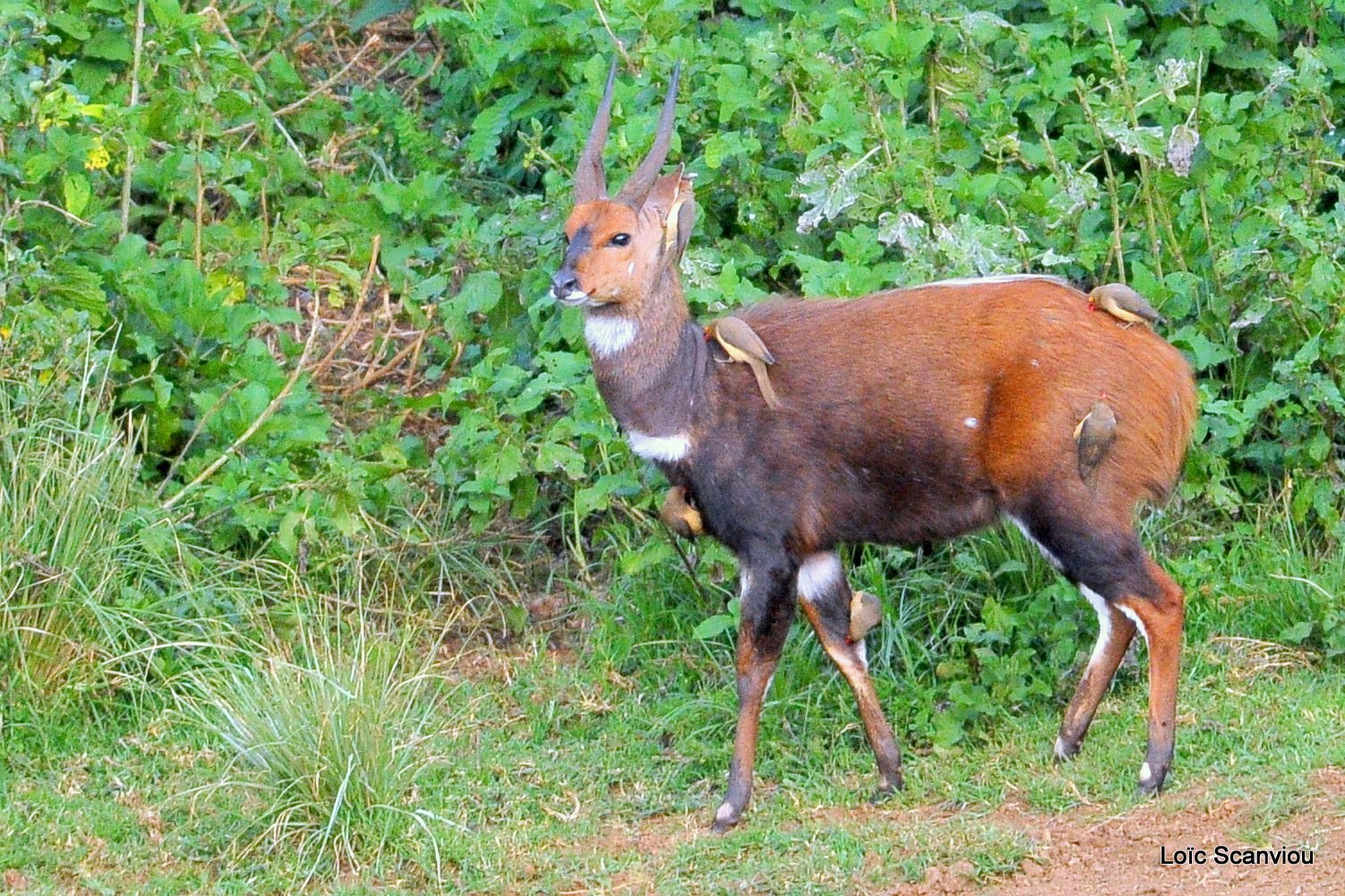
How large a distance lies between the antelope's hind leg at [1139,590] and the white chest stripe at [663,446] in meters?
1.05

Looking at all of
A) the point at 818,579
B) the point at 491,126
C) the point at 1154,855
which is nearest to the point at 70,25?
the point at 491,126

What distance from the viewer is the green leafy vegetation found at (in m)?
5.75

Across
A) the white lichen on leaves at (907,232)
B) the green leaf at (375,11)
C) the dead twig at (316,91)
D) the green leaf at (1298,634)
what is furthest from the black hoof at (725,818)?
the green leaf at (375,11)

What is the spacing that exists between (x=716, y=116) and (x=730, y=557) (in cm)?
186

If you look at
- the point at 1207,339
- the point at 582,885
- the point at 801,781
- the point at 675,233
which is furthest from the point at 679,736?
the point at 1207,339

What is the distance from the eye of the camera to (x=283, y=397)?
24.7ft

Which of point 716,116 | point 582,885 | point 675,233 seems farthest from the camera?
point 716,116

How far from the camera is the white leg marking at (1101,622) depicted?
19.1 ft

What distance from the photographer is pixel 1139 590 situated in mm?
5672

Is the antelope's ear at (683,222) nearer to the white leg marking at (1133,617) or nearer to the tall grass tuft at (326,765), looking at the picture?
the tall grass tuft at (326,765)

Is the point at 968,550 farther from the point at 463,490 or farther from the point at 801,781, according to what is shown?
the point at 463,490
